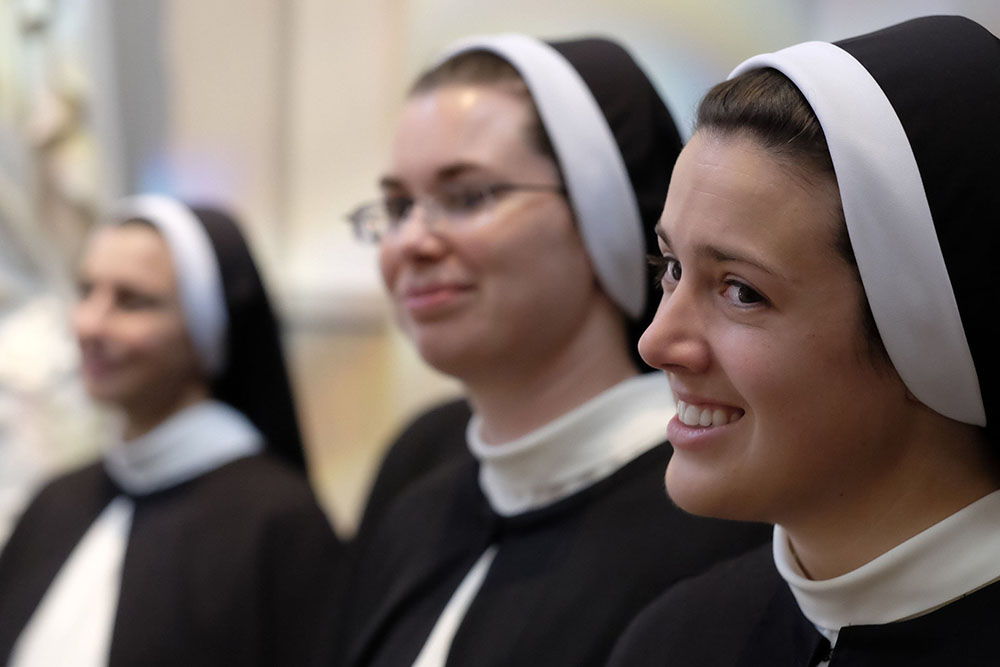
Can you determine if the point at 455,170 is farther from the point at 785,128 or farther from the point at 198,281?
the point at 198,281

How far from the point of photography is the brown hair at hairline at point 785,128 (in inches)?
59.9

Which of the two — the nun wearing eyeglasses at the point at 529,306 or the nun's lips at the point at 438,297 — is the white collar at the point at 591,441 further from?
the nun's lips at the point at 438,297

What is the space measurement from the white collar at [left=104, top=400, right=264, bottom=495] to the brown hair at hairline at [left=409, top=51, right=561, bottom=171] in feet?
5.35

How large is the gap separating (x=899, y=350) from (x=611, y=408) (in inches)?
37.5

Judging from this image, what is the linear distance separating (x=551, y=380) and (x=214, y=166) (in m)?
3.53

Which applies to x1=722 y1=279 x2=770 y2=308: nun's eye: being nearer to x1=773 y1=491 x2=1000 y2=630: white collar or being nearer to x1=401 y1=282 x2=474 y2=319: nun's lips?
x1=773 y1=491 x2=1000 y2=630: white collar

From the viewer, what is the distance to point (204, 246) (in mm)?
4121

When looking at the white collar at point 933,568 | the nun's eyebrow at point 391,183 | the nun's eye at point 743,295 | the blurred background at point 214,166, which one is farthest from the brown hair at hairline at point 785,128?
the blurred background at point 214,166

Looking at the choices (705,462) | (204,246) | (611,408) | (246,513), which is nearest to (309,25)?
(204,246)

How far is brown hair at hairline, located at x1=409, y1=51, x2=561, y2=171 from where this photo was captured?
2.52 metres

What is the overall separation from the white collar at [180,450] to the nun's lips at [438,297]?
5.30 feet

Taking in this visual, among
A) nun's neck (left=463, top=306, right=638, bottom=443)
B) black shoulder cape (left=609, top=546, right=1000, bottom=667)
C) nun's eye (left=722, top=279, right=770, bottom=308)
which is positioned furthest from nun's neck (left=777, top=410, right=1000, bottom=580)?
nun's neck (left=463, top=306, right=638, bottom=443)

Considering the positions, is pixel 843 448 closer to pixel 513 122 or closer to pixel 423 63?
pixel 513 122

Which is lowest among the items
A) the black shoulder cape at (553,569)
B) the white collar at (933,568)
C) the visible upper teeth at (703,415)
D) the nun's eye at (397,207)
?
the black shoulder cape at (553,569)
